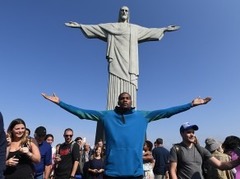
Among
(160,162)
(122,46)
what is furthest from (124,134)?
(122,46)

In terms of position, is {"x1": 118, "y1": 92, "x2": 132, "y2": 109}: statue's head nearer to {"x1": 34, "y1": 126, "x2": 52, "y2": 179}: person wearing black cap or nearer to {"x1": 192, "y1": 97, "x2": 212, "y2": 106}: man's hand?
{"x1": 192, "y1": 97, "x2": 212, "y2": 106}: man's hand

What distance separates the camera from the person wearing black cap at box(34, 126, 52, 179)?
5.55 metres

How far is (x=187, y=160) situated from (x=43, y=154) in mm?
2808

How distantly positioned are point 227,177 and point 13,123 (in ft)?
11.2

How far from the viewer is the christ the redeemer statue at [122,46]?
Result: 11.0 metres

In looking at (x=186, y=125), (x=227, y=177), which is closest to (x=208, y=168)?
(x=227, y=177)

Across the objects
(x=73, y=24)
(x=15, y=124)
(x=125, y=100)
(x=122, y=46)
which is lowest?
(x=15, y=124)

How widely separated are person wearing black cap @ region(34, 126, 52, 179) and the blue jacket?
1718mm

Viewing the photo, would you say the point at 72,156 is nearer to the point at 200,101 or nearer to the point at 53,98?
the point at 53,98

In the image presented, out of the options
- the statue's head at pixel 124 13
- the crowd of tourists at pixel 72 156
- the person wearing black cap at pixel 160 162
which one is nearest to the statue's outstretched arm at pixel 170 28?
the statue's head at pixel 124 13

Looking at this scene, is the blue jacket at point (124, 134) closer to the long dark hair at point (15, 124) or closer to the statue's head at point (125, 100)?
the statue's head at point (125, 100)

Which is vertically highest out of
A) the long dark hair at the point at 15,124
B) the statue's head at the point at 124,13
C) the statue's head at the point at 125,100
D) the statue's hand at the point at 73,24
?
the statue's head at the point at 124,13

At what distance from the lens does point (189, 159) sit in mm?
3998

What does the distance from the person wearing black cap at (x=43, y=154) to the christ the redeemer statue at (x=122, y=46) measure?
191 inches
